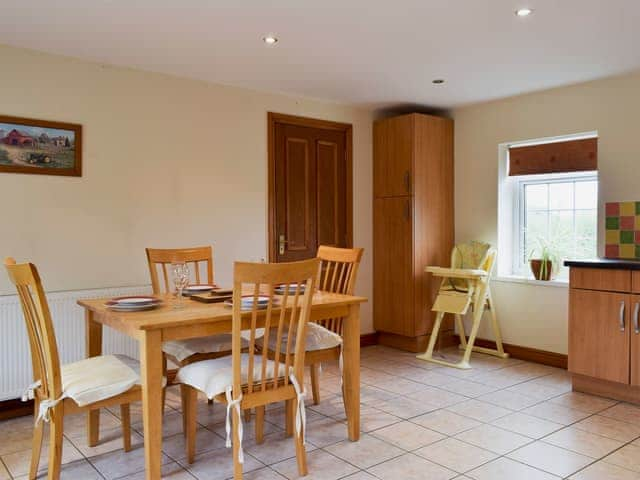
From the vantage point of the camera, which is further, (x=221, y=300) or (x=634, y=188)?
(x=634, y=188)

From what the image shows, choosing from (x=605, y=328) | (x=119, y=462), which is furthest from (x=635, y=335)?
(x=119, y=462)

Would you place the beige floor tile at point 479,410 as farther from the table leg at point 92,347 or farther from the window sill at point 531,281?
the table leg at point 92,347

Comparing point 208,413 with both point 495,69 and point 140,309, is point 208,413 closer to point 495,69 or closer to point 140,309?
point 140,309

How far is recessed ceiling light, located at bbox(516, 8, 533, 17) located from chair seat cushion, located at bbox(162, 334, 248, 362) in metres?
2.27

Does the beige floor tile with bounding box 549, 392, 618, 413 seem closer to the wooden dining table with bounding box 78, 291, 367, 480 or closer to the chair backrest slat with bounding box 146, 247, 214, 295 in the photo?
the wooden dining table with bounding box 78, 291, 367, 480

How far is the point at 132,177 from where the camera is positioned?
12.1 ft

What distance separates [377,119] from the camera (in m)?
5.06

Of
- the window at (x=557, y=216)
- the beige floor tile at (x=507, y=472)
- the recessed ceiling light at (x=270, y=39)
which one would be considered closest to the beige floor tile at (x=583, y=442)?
the beige floor tile at (x=507, y=472)

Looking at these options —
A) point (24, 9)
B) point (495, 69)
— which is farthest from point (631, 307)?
point (24, 9)

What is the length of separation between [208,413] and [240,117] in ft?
7.21

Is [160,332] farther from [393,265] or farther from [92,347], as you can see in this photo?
[393,265]

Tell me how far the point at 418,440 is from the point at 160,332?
1.48 meters

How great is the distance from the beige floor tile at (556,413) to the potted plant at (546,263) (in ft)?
4.23

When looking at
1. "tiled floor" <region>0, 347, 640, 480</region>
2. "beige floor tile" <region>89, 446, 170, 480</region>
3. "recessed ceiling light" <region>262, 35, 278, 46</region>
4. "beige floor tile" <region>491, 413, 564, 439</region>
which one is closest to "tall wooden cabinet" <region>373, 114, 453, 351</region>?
"tiled floor" <region>0, 347, 640, 480</region>
